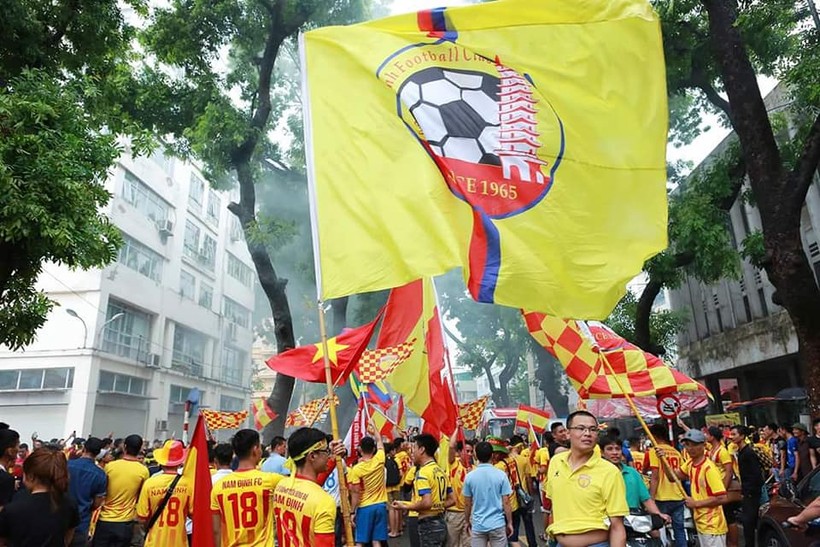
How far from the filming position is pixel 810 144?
354 inches

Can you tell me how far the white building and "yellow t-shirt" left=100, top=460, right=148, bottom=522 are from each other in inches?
499

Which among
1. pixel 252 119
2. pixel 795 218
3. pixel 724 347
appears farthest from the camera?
pixel 724 347

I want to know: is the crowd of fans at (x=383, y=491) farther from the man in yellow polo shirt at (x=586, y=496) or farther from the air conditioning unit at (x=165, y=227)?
the air conditioning unit at (x=165, y=227)

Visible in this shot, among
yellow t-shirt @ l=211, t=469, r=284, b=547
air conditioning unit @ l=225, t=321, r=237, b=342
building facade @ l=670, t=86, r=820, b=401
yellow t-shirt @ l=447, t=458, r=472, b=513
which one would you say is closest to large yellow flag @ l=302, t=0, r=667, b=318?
yellow t-shirt @ l=211, t=469, r=284, b=547

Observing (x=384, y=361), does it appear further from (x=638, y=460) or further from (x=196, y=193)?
(x=196, y=193)

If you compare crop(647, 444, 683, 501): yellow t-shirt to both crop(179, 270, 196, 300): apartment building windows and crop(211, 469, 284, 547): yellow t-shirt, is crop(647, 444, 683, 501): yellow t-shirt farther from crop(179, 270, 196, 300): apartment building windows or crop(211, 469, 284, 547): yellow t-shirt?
crop(179, 270, 196, 300): apartment building windows

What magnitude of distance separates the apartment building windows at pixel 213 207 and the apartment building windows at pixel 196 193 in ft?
3.27

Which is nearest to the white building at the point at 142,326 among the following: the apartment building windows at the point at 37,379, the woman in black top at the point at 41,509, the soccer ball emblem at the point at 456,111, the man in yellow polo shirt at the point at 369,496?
the apartment building windows at the point at 37,379

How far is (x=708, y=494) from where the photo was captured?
6.39 m

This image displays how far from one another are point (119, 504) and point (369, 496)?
2.91 metres

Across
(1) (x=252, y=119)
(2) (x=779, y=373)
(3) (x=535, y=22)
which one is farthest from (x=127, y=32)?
(2) (x=779, y=373)

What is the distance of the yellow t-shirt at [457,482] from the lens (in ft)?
24.5

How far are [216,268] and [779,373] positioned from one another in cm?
3099

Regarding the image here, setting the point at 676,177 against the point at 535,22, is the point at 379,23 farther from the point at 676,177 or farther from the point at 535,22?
the point at 676,177
